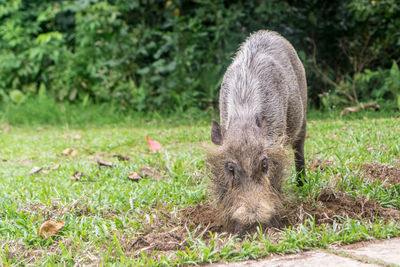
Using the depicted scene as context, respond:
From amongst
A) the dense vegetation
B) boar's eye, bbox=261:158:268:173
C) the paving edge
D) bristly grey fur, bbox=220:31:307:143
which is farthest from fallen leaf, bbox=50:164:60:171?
the dense vegetation

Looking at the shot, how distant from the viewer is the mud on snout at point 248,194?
2886 mm

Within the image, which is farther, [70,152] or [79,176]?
[70,152]

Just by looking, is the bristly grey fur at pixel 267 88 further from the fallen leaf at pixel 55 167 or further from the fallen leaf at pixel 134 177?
the fallen leaf at pixel 55 167

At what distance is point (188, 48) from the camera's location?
10.5m

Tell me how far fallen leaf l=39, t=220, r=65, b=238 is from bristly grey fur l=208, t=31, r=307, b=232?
1.07 m

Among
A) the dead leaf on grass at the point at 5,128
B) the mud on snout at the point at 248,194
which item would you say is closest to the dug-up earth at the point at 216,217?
the mud on snout at the point at 248,194

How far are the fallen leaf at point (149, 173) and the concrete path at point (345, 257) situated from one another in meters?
2.32

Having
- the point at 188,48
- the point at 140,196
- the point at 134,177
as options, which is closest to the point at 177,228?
the point at 140,196

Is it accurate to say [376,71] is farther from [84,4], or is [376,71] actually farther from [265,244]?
[265,244]

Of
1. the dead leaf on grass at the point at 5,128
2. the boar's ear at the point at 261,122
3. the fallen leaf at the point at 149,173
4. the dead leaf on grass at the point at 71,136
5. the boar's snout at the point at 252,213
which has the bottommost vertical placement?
the dead leaf on grass at the point at 5,128

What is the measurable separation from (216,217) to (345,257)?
0.93 m

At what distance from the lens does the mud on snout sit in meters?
2.89

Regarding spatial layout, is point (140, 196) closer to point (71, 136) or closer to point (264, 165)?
point (264, 165)

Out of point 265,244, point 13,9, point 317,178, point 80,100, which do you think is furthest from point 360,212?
point 13,9
